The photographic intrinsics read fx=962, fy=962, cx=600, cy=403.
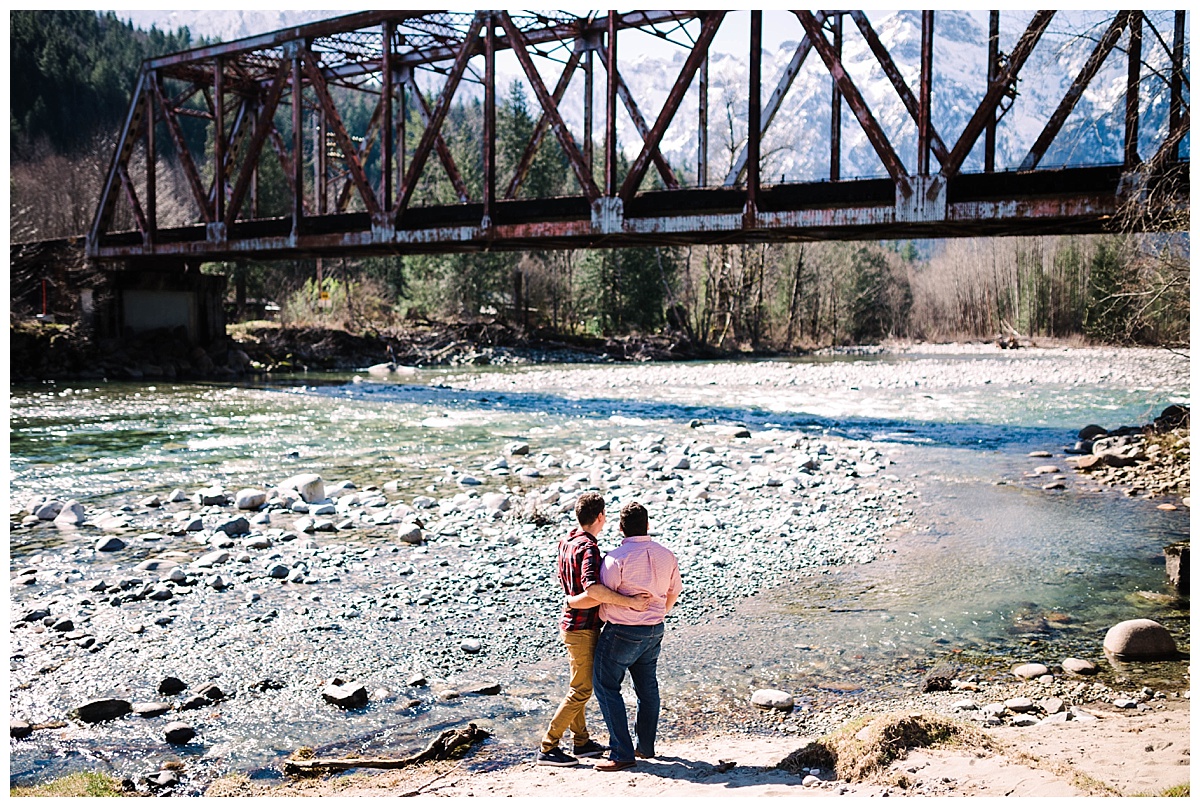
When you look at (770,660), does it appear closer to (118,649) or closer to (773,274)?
(118,649)

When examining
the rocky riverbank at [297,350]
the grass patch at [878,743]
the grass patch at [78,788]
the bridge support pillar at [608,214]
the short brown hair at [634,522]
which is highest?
the bridge support pillar at [608,214]

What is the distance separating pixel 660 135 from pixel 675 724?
1646cm

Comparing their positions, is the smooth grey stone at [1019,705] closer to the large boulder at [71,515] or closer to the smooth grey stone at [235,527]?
the smooth grey stone at [235,527]

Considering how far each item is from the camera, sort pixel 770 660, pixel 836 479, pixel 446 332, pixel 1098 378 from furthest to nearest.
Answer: pixel 446 332 < pixel 1098 378 < pixel 836 479 < pixel 770 660

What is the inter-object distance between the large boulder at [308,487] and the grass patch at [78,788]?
6.88 meters

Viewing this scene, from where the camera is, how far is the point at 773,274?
2758 inches

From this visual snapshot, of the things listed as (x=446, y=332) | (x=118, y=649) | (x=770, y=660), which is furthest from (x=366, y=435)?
(x=446, y=332)

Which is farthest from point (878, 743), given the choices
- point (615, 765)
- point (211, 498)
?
point (211, 498)

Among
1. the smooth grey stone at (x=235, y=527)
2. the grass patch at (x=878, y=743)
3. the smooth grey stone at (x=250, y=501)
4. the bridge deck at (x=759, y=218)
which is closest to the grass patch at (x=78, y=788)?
the grass patch at (x=878, y=743)

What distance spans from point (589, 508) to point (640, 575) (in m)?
0.46

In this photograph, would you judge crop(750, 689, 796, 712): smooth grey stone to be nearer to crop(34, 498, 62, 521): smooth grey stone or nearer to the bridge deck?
crop(34, 498, 62, 521): smooth grey stone

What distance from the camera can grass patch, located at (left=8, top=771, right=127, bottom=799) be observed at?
15.4ft

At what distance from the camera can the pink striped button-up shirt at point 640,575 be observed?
499cm

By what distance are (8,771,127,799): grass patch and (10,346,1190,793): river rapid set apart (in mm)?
147
